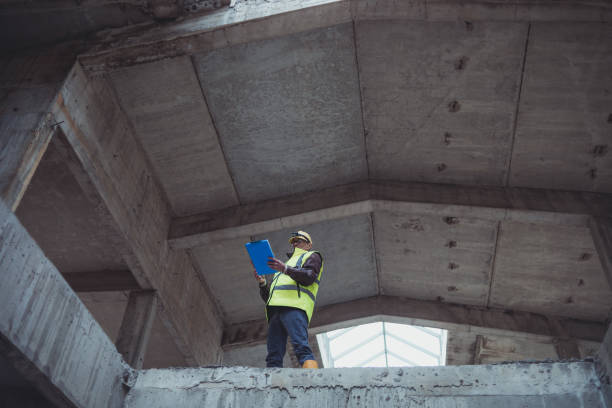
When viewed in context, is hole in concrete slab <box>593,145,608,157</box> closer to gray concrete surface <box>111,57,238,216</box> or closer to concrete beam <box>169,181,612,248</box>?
concrete beam <box>169,181,612,248</box>

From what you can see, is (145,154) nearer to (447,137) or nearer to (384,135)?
(384,135)

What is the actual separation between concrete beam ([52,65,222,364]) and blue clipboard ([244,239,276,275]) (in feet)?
13.3

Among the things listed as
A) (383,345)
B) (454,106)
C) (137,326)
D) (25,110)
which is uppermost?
(383,345)

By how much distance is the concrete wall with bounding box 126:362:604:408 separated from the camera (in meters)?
4.04

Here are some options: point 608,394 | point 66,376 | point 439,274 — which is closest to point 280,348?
point 66,376

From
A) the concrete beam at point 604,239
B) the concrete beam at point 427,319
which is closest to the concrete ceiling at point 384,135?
the concrete beam at point 604,239

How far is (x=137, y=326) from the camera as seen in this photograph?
33.3ft

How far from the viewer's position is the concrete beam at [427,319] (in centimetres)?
1354

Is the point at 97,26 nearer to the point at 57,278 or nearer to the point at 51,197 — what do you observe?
the point at 51,197

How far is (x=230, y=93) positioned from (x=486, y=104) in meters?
4.83

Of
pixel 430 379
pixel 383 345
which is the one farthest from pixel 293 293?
pixel 383 345

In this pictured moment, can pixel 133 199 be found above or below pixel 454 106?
below

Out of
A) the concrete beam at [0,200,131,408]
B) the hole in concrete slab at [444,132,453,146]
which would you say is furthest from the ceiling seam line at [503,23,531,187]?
the concrete beam at [0,200,131,408]

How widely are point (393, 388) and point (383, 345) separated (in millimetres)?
17024
